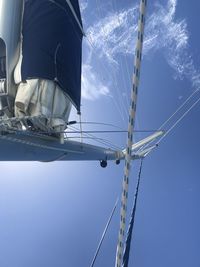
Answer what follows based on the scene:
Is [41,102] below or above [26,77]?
below

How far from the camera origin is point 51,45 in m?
6.97

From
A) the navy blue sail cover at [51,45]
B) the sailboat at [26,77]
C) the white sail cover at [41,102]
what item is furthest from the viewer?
the navy blue sail cover at [51,45]

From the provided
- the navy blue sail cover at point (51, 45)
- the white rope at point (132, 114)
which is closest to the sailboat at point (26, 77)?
the navy blue sail cover at point (51, 45)

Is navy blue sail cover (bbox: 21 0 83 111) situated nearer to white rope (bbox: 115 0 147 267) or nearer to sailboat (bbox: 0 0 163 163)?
sailboat (bbox: 0 0 163 163)

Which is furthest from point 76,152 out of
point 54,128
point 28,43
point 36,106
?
point 28,43

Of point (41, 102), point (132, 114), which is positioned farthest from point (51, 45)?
point (132, 114)

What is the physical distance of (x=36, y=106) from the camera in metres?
6.37

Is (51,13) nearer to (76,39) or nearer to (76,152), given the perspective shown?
(76,39)

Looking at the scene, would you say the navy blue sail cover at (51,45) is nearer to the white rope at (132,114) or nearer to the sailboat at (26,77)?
the sailboat at (26,77)

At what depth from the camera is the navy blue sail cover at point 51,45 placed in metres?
6.64

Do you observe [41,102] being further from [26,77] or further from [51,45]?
[51,45]

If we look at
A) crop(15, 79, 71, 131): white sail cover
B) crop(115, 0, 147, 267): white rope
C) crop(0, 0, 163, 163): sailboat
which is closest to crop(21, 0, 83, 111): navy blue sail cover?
crop(0, 0, 163, 163): sailboat

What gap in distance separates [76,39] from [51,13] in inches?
35.8

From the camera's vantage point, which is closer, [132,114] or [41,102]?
[132,114]
